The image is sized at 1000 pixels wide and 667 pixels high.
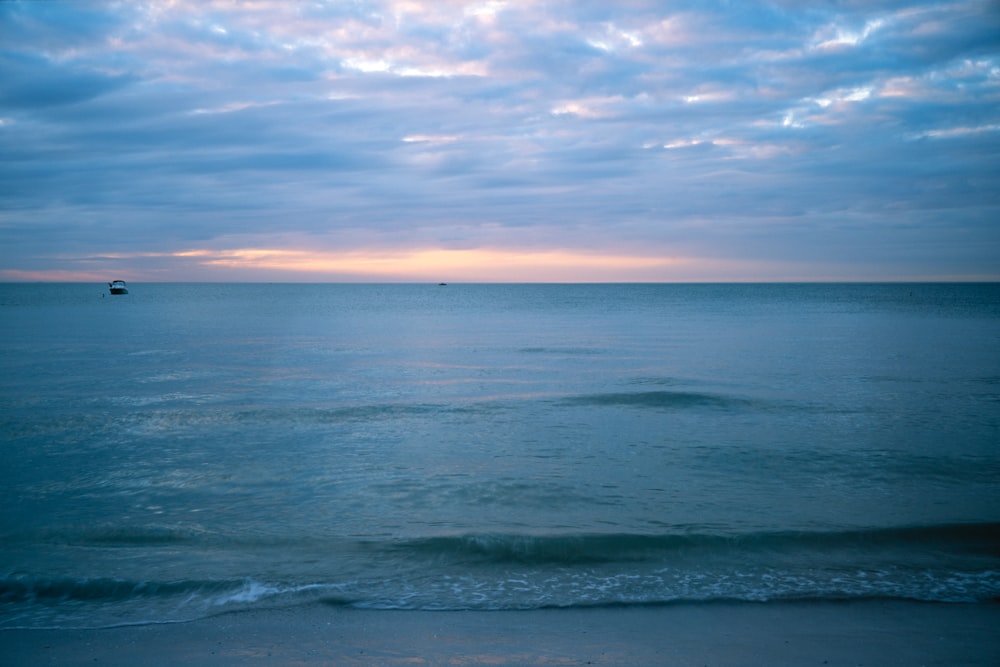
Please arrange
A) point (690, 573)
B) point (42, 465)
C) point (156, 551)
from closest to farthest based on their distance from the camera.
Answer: point (690, 573)
point (156, 551)
point (42, 465)

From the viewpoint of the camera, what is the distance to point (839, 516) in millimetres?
11281

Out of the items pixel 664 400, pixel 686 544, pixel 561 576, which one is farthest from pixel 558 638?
pixel 664 400

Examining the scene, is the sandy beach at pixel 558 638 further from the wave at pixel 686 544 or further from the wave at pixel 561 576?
the wave at pixel 686 544

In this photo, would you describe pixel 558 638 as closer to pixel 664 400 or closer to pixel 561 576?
pixel 561 576

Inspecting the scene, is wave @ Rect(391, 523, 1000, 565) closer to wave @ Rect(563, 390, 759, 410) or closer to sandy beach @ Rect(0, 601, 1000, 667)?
sandy beach @ Rect(0, 601, 1000, 667)

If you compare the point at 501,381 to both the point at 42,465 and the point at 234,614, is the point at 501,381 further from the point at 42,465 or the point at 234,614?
the point at 234,614

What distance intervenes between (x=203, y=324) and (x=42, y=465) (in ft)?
151

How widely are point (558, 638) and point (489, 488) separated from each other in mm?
5798

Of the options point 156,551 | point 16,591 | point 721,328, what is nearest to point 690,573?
point 156,551

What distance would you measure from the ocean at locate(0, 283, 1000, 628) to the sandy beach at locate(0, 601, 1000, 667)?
342mm

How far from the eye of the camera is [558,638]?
734 centimetres

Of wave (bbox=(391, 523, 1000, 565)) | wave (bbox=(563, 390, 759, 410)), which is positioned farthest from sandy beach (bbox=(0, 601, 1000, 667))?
wave (bbox=(563, 390, 759, 410))

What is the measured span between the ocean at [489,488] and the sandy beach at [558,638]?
342mm

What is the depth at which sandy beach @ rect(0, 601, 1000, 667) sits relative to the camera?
695 cm
